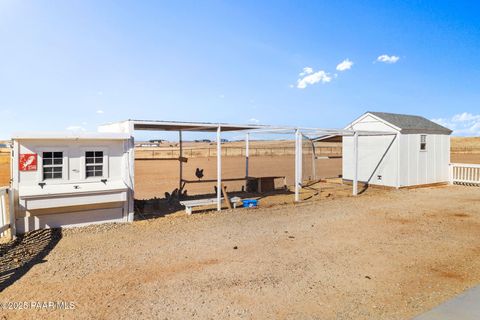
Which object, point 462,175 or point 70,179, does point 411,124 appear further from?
point 70,179

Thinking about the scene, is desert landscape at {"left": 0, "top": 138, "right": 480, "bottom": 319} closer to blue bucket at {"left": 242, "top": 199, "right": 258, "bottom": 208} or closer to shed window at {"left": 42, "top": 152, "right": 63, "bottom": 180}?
blue bucket at {"left": 242, "top": 199, "right": 258, "bottom": 208}

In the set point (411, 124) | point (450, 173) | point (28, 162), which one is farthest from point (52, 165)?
point (450, 173)

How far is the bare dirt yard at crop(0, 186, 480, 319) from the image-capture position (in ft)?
14.4

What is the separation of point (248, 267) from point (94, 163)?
5547 mm

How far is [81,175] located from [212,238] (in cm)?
406

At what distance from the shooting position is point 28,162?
315 inches

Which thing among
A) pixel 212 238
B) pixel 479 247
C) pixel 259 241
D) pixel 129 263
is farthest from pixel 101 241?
pixel 479 247

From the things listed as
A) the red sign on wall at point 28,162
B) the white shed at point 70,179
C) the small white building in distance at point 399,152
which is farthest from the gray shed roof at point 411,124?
the red sign on wall at point 28,162

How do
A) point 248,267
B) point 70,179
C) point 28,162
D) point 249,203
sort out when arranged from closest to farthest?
point 248,267 → point 28,162 → point 70,179 → point 249,203

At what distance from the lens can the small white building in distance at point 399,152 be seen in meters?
15.7

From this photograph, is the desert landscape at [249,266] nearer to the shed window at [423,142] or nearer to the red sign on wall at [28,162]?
the red sign on wall at [28,162]

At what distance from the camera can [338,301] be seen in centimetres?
455

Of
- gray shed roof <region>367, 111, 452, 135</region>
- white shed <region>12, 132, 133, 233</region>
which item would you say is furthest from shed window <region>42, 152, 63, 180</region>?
gray shed roof <region>367, 111, 452, 135</region>

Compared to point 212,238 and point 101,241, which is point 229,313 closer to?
point 212,238
